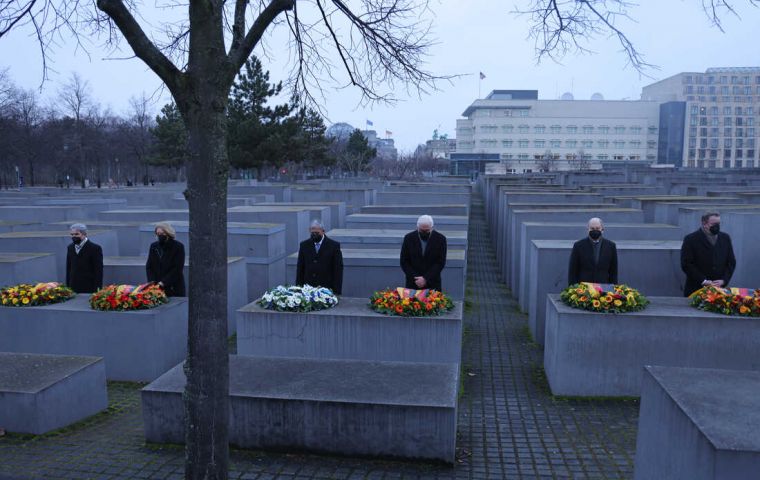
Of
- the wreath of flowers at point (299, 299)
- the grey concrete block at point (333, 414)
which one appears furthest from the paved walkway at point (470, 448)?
the wreath of flowers at point (299, 299)

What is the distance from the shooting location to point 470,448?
6.07 meters

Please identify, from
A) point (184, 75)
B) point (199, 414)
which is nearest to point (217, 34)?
point (184, 75)

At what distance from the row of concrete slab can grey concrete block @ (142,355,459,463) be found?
1.73m

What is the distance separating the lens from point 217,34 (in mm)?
3863

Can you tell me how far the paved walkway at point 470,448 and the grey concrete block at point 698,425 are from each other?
985 millimetres

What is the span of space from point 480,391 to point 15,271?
7.53 meters

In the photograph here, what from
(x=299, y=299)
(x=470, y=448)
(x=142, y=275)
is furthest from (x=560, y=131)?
(x=470, y=448)

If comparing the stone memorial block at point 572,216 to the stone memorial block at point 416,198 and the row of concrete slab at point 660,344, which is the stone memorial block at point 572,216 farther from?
the stone memorial block at point 416,198

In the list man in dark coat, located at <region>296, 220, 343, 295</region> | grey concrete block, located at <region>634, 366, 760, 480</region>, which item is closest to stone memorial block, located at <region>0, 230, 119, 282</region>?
man in dark coat, located at <region>296, 220, 343, 295</region>

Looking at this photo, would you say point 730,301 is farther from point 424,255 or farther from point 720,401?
point 424,255

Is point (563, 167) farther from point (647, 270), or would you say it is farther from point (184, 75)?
point (184, 75)

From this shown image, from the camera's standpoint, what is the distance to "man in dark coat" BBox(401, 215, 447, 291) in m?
8.76

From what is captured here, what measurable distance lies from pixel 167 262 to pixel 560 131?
113206mm

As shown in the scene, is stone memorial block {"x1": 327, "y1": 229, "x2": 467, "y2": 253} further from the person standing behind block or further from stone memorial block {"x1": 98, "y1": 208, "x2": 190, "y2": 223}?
stone memorial block {"x1": 98, "y1": 208, "x2": 190, "y2": 223}
